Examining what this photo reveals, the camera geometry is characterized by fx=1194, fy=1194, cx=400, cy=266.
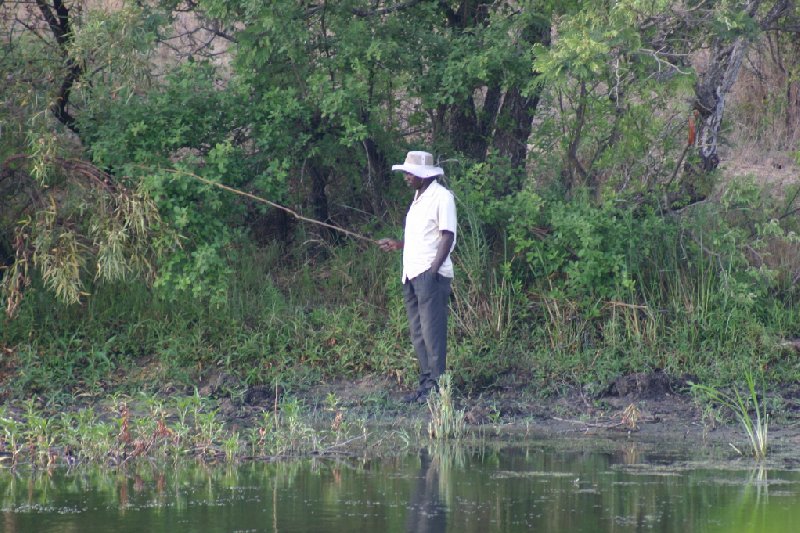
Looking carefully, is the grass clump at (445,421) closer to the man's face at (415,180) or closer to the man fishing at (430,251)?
the man fishing at (430,251)

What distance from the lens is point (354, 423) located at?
803 centimetres

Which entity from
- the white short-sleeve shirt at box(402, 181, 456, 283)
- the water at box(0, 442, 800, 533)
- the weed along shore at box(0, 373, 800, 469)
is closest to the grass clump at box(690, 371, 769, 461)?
the weed along shore at box(0, 373, 800, 469)

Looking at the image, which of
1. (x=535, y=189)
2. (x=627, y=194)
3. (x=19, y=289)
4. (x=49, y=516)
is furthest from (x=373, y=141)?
(x=49, y=516)

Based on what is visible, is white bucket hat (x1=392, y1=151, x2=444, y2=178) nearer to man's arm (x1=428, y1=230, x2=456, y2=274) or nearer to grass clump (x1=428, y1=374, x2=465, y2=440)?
man's arm (x1=428, y1=230, x2=456, y2=274)

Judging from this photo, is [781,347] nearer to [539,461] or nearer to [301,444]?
[539,461]

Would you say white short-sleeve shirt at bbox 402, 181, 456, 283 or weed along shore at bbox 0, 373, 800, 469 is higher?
white short-sleeve shirt at bbox 402, 181, 456, 283

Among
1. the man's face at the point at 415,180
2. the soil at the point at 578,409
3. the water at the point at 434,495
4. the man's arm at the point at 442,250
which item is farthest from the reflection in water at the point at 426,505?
the man's face at the point at 415,180

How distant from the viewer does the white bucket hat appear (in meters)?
8.40

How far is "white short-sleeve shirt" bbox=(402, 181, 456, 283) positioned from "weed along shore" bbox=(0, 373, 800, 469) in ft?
2.85

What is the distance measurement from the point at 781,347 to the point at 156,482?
5.25 metres

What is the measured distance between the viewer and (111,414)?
839cm

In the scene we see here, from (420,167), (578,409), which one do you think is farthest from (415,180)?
(578,409)

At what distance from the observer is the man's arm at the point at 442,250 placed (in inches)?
326

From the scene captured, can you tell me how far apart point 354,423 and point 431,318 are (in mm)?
961
